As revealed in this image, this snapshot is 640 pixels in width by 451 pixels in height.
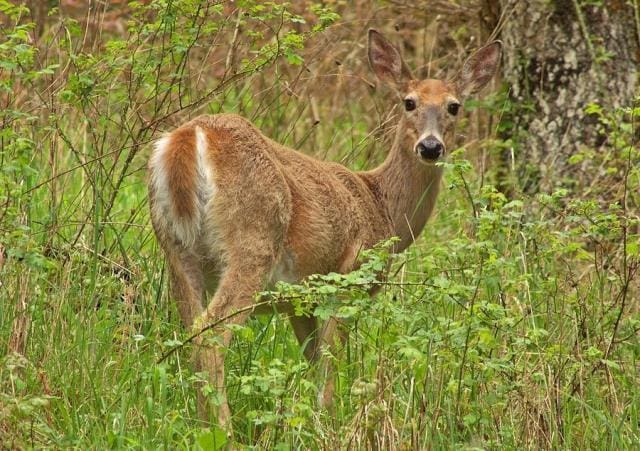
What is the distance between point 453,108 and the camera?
595 cm

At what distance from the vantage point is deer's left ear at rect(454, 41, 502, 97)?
630 cm

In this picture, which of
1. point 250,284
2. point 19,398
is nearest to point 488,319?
point 250,284

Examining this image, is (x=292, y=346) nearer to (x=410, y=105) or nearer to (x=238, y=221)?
(x=238, y=221)

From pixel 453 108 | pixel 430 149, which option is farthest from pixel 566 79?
pixel 430 149

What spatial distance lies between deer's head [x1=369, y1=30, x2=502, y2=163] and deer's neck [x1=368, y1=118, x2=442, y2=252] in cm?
13

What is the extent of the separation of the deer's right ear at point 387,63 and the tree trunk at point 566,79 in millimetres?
853

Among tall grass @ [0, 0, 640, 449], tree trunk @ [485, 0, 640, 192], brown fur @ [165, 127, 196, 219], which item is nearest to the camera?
tall grass @ [0, 0, 640, 449]

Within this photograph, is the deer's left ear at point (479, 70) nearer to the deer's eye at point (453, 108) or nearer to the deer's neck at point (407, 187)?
the deer's eye at point (453, 108)

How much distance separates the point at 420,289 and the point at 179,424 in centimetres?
91

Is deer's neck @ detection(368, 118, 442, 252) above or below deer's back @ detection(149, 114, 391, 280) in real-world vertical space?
below

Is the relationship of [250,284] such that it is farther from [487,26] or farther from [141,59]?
[487,26]

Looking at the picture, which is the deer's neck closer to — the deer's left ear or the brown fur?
the deer's left ear

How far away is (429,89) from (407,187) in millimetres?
516

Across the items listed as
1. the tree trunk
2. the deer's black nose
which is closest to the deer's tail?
the deer's black nose
